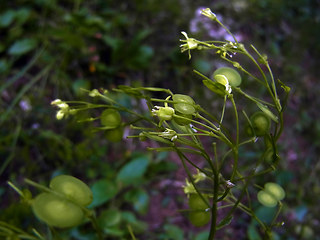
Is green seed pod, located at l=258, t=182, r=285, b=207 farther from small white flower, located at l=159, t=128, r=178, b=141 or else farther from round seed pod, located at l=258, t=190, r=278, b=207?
small white flower, located at l=159, t=128, r=178, b=141

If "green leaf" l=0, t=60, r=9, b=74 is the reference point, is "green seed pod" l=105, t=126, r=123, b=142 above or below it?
above

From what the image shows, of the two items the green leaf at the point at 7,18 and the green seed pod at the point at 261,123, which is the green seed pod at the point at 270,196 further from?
the green leaf at the point at 7,18

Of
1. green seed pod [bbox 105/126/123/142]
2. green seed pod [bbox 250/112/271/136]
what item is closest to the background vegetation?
green seed pod [bbox 105/126/123/142]

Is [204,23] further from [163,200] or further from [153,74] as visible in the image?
[163,200]

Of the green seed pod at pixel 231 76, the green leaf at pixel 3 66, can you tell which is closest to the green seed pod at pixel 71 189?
the green seed pod at pixel 231 76

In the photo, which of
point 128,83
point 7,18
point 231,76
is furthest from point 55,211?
point 7,18

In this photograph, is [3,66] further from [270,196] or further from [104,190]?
[270,196]
